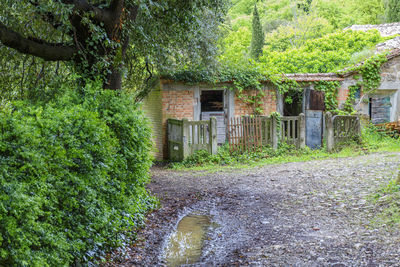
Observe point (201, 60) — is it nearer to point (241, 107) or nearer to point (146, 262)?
point (241, 107)

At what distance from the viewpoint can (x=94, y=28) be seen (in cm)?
650

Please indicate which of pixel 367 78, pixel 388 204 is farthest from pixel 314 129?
pixel 388 204

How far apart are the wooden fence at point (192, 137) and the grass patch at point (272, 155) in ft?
0.78

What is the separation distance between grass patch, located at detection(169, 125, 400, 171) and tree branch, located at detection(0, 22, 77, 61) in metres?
6.21

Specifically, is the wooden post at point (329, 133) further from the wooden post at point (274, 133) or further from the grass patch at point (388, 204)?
the grass patch at point (388, 204)

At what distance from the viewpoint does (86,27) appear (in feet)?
22.5

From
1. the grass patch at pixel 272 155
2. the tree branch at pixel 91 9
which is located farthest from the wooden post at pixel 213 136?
the tree branch at pixel 91 9

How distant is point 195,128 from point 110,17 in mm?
6945

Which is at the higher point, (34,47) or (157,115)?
(34,47)

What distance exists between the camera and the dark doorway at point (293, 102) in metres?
15.9

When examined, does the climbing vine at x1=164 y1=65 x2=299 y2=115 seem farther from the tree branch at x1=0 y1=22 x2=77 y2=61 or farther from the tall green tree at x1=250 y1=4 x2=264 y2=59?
the tall green tree at x1=250 y1=4 x2=264 y2=59

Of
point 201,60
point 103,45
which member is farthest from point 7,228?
point 201,60

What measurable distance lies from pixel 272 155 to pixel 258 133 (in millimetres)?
918

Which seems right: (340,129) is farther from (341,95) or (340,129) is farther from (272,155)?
(272,155)
